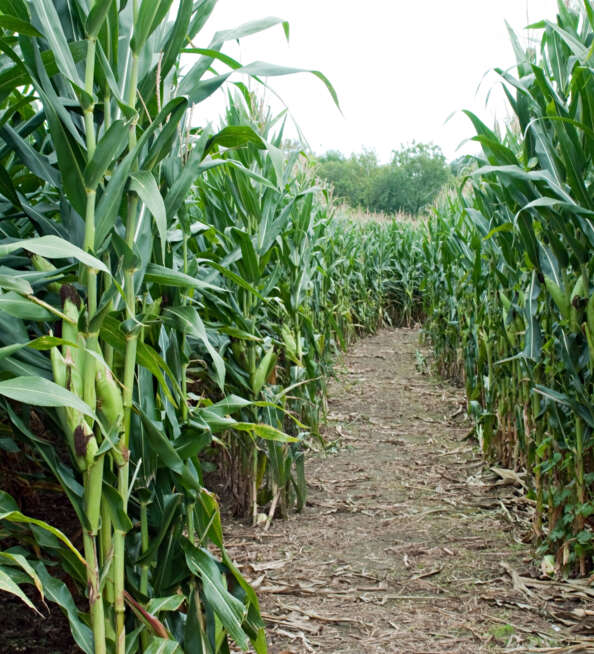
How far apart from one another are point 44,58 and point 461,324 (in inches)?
220

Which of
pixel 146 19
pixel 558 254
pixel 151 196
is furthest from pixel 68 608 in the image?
pixel 558 254

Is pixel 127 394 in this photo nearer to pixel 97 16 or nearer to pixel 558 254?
Answer: pixel 97 16

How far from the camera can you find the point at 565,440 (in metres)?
2.85

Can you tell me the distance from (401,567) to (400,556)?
134 millimetres

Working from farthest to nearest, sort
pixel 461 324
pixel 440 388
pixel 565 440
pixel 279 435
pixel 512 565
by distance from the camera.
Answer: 1. pixel 440 388
2. pixel 461 324
3. pixel 512 565
4. pixel 565 440
5. pixel 279 435

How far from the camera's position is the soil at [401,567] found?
2.56m

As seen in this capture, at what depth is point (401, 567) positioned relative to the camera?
3.31 metres

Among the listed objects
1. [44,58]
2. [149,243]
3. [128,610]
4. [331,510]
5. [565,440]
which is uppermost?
[44,58]

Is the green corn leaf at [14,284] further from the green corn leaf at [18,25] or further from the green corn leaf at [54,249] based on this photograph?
the green corn leaf at [18,25]

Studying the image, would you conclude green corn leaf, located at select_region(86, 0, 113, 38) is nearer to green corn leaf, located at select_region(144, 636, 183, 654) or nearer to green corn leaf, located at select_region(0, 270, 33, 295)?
green corn leaf, located at select_region(0, 270, 33, 295)

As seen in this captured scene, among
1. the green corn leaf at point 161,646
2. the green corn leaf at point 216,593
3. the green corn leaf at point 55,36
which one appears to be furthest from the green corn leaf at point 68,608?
the green corn leaf at point 55,36

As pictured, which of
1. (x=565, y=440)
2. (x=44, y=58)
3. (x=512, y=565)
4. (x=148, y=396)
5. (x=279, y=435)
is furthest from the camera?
(x=512, y=565)

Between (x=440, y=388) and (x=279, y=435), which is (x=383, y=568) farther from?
(x=440, y=388)

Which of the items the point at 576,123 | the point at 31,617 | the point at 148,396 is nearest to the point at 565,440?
the point at 576,123
